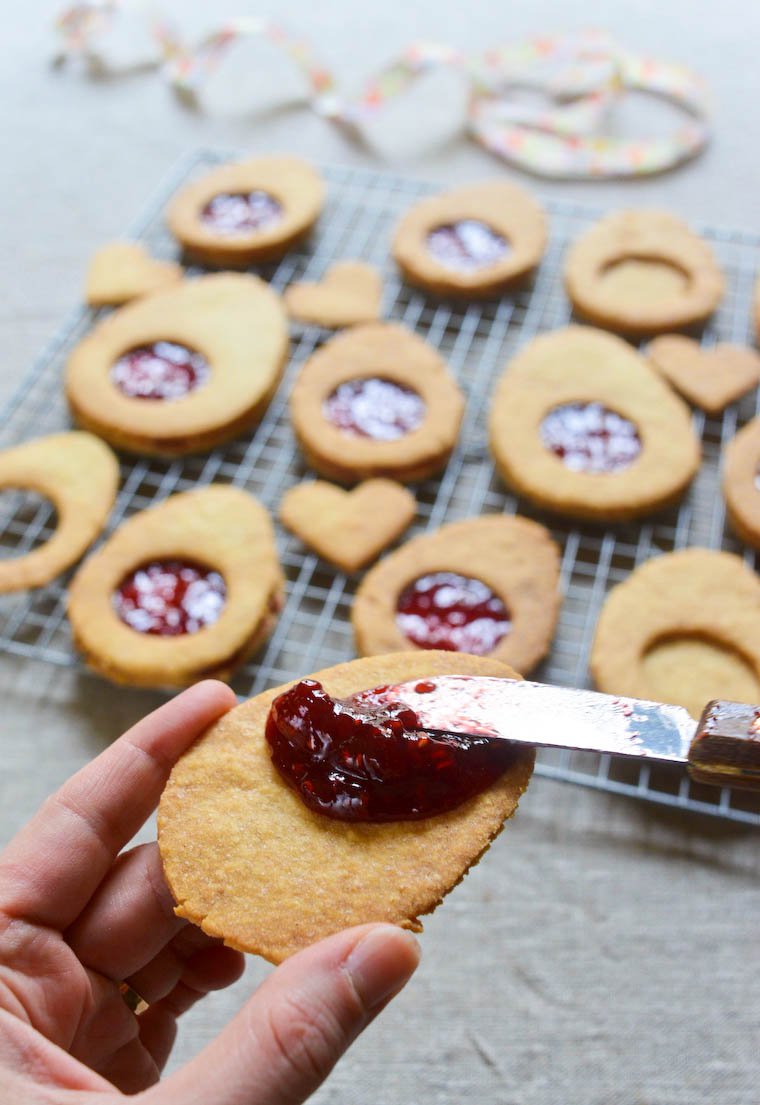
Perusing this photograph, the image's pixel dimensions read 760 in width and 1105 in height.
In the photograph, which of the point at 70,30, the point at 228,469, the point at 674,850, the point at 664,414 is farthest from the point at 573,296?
the point at 70,30

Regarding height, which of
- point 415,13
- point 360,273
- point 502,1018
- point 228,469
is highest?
point 415,13

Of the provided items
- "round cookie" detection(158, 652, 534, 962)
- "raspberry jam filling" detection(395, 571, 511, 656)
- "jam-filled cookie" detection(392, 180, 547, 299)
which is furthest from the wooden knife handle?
"jam-filled cookie" detection(392, 180, 547, 299)

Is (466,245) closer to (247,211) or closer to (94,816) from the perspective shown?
(247,211)

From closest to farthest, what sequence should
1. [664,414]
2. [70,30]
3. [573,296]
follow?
[664,414], [573,296], [70,30]

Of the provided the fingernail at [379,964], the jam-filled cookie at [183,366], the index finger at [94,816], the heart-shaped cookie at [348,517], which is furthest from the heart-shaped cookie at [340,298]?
the fingernail at [379,964]

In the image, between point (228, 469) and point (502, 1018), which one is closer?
point (502, 1018)

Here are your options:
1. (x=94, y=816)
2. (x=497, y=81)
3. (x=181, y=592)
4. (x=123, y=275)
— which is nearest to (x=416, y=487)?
(x=181, y=592)

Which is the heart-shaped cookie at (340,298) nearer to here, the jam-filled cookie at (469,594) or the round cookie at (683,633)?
the jam-filled cookie at (469,594)

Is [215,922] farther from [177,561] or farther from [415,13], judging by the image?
[415,13]

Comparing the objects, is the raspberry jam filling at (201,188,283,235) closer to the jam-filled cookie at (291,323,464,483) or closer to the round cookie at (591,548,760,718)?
the jam-filled cookie at (291,323,464,483)
